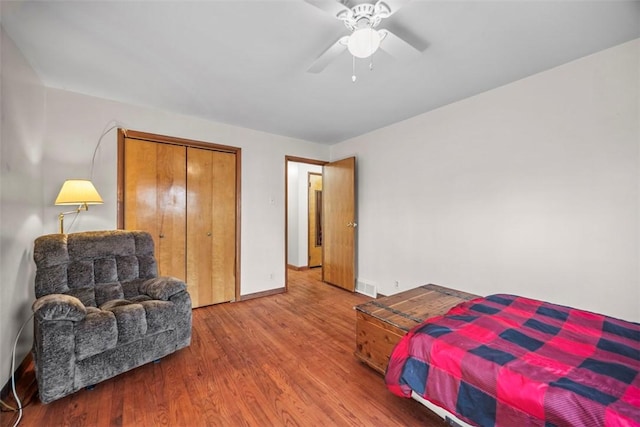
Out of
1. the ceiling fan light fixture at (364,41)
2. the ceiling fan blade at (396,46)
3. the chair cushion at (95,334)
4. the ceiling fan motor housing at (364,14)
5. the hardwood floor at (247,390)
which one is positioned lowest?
the hardwood floor at (247,390)

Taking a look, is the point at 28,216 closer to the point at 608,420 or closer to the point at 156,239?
the point at 156,239

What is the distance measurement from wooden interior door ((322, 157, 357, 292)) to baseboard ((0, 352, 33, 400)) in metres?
3.31

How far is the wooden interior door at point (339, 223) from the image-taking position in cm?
387

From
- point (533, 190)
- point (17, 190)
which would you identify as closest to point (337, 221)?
point (533, 190)

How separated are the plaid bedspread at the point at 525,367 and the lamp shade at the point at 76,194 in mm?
2576

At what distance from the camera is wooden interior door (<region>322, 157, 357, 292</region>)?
3871mm

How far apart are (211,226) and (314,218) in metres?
2.72

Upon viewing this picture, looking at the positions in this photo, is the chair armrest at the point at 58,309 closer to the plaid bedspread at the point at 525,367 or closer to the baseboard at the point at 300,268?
the plaid bedspread at the point at 525,367

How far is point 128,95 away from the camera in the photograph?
2592 millimetres

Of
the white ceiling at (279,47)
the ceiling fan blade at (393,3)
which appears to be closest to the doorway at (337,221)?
the white ceiling at (279,47)

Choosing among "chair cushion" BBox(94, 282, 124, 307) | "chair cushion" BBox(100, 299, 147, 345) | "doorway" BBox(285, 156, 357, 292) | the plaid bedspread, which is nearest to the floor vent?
"doorway" BBox(285, 156, 357, 292)

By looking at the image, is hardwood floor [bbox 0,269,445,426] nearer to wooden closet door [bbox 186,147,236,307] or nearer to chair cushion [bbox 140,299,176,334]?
chair cushion [bbox 140,299,176,334]

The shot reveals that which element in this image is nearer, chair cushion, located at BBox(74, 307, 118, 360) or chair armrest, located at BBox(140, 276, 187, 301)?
chair cushion, located at BBox(74, 307, 118, 360)

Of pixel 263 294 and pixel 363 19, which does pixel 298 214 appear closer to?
pixel 263 294
